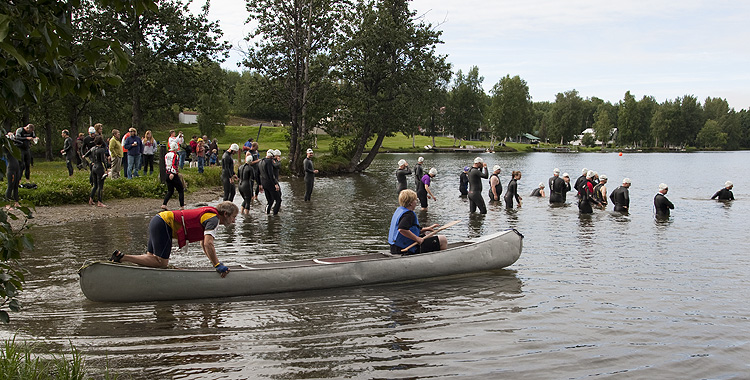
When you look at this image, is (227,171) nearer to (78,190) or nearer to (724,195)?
(78,190)

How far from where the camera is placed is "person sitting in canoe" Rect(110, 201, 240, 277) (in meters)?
8.73

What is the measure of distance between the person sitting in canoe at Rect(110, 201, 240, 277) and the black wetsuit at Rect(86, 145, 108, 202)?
9.17 meters

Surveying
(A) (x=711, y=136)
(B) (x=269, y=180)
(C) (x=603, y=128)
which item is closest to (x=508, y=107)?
(C) (x=603, y=128)

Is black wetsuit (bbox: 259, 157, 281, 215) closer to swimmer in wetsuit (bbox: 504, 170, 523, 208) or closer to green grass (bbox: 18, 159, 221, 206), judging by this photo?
green grass (bbox: 18, 159, 221, 206)

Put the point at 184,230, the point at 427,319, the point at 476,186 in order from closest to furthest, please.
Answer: the point at 427,319
the point at 184,230
the point at 476,186

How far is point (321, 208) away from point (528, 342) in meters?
14.4

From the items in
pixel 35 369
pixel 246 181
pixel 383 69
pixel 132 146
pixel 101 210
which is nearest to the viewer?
pixel 35 369

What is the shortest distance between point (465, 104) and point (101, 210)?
307 feet

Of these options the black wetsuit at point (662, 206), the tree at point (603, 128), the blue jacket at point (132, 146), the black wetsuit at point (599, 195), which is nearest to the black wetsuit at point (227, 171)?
the blue jacket at point (132, 146)

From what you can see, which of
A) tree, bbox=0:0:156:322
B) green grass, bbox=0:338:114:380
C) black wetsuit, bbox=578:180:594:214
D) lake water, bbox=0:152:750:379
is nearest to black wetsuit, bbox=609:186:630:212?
black wetsuit, bbox=578:180:594:214

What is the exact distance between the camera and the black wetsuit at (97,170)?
55.6 ft

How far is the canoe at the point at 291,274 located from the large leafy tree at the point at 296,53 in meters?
27.8

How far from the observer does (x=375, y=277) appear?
10234 millimetres

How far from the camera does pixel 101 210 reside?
57.4 ft
